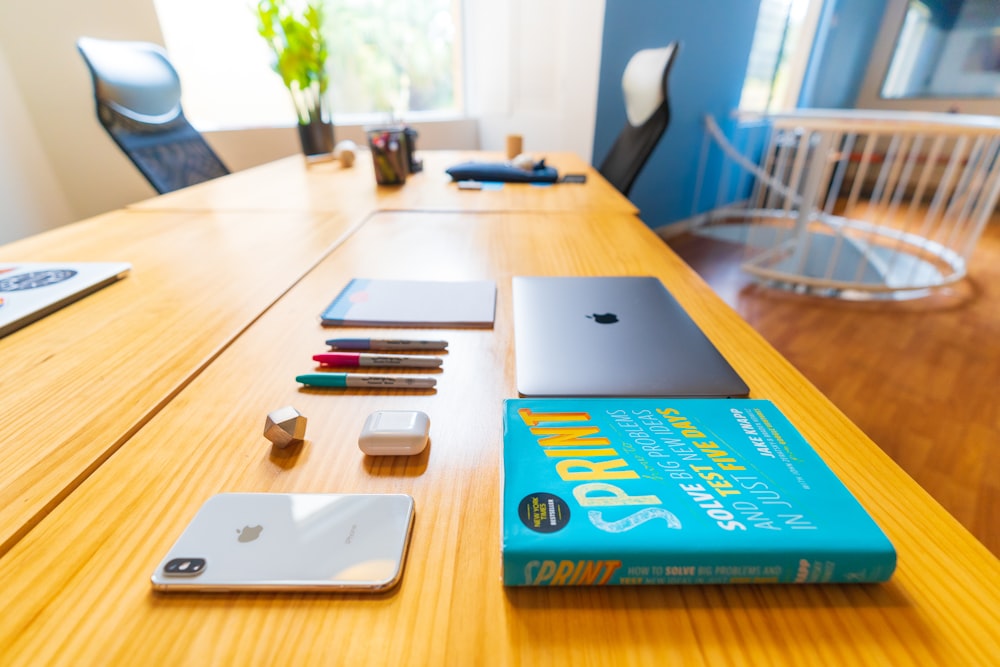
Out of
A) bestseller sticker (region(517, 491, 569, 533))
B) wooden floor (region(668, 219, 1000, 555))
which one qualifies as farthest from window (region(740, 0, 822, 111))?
bestseller sticker (region(517, 491, 569, 533))

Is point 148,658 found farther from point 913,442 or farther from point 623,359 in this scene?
point 913,442

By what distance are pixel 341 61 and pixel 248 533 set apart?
117 inches

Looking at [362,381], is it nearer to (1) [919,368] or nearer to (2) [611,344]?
(2) [611,344]

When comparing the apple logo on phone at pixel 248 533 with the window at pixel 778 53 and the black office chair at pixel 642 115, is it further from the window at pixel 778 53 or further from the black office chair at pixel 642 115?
the window at pixel 778 53

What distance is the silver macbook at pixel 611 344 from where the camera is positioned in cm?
44

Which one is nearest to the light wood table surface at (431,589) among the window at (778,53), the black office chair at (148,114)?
the black office chair at (148,114)

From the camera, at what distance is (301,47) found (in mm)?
1693

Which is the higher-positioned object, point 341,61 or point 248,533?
point 341,61

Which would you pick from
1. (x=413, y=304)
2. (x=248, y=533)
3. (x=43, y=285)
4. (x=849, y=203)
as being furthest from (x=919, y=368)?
(x=43, y=285)

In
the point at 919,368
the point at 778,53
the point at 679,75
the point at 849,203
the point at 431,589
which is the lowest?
the point at 919,368

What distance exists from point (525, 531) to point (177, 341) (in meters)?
0.49

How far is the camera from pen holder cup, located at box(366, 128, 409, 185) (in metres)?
1.31

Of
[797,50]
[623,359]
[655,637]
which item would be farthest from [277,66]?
[797,50]

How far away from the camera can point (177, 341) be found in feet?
1.78
